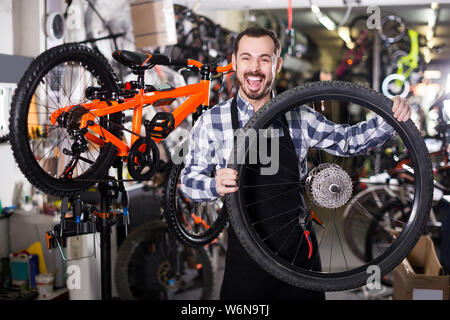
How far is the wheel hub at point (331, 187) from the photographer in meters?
1.53

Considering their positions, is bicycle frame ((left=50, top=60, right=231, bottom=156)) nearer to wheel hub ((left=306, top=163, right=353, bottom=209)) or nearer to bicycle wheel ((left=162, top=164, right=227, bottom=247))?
bicycle wheel ((left=162, top=164, right=227, bottom=247))

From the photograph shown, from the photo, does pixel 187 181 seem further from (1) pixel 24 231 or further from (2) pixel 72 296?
(1) pixel 24 231

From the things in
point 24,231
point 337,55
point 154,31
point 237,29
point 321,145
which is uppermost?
point 337,55

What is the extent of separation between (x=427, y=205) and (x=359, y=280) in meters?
0.33

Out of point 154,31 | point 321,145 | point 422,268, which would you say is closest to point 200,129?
point 321,145

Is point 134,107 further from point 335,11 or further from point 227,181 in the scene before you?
point 335,11

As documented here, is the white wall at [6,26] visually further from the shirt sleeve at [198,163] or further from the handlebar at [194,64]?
the shirt sleeve at [198,163]

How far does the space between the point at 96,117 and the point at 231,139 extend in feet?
1.68

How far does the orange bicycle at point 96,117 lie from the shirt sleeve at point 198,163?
177 mm

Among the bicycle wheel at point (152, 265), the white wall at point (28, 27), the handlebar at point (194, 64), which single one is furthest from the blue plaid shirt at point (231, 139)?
the white wall at point (28, 27)

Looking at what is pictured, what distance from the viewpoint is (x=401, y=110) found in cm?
142

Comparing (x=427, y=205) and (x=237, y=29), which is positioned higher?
(x=237, y=29)

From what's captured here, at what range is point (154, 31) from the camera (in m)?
2.79

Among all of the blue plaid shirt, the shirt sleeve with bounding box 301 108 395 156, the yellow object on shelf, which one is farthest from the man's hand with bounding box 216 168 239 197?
the yellow object on shelf
